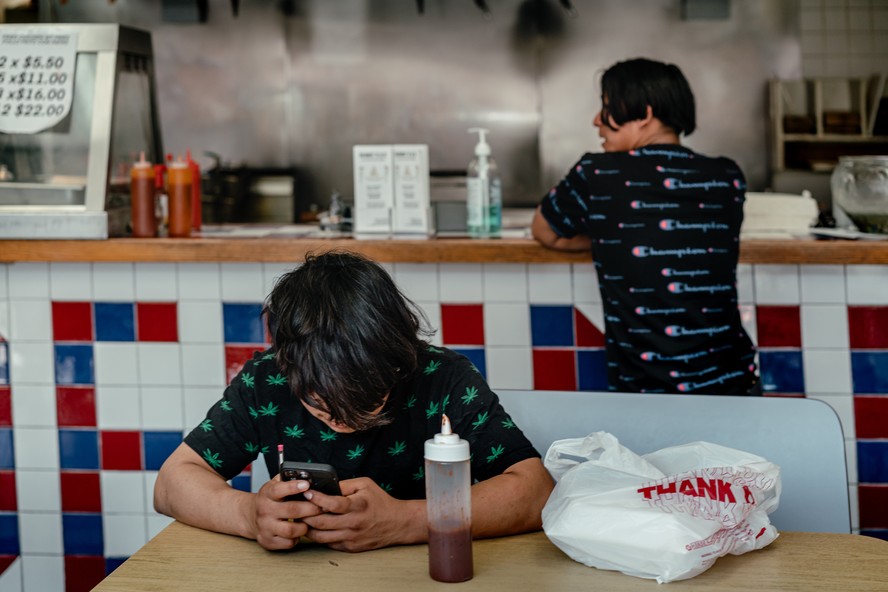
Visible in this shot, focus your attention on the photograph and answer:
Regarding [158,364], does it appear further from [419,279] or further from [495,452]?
[495,452]

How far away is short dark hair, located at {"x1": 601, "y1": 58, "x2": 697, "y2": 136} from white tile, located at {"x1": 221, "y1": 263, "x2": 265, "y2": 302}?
1.11m

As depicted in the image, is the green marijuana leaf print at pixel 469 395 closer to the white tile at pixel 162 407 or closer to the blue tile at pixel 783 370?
the blue tile at pixel 783 370

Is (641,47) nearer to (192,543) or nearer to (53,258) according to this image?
(53,258)

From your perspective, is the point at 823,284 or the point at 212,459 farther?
the point at 823,284

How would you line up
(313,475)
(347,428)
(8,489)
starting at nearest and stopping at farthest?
(313,475), (347,428), (8,489)

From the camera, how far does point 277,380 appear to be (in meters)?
1.80

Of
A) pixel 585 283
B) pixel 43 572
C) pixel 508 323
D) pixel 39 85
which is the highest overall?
pixel 39 85

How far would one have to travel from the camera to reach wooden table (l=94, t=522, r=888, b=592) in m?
1.35

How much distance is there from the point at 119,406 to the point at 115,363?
0.12m

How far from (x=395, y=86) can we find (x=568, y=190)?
299 centimetres

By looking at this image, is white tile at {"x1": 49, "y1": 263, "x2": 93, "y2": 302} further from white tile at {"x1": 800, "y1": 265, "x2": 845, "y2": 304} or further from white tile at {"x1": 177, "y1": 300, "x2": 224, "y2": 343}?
white tile at {"x1": 800, "y1": 265, "x2": 845, "y2": 304}

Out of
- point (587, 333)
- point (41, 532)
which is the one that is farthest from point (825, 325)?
point (41, 532)

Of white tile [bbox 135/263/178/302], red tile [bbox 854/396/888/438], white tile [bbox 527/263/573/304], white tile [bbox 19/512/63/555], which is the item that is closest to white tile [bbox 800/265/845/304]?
red tile [bbox 854/396/888/438]

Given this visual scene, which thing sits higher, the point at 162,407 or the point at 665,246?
the point at 665,246
